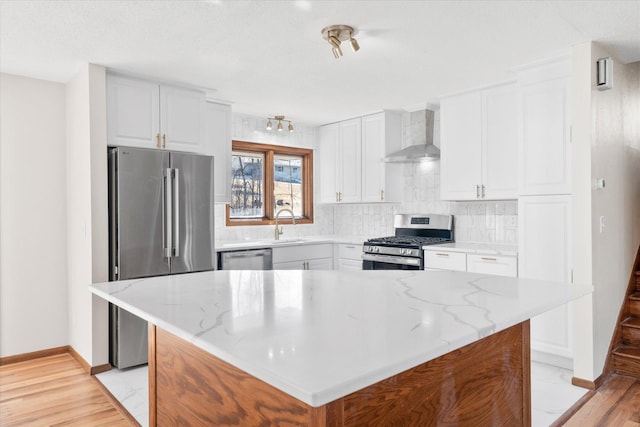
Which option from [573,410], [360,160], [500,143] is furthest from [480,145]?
[573,410]

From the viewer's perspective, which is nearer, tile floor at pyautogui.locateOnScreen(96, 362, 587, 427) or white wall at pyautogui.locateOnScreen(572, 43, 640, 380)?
tile floor at pyautogui.locateOnScreen(96, 362, 587, 427)

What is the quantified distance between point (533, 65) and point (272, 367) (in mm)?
3283

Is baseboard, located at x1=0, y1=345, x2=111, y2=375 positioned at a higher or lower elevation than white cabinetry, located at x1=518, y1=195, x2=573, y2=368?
lower

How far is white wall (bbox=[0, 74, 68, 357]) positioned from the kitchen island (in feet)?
7.69

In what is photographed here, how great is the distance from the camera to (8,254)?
354 centimetres

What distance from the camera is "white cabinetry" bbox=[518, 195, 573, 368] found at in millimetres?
3119

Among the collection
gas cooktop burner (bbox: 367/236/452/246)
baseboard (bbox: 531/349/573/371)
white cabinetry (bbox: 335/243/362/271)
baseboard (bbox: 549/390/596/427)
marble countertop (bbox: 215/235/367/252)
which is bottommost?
baseboard (bbox: 549/390/596/427)

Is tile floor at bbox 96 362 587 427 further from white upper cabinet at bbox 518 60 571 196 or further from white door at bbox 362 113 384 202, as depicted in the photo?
white door at bbox 362 113 384 202

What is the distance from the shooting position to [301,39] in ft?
9.16

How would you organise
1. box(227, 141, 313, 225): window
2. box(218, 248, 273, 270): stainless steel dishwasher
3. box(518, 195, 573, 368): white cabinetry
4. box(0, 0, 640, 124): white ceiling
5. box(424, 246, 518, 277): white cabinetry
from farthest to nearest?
box(227, 141, 313, 225): window → box(218, 248, 273, 270): stainless steel dishwasher → box(424, 246, 518, 277): white cabinetry → box(518, 195, 573, 368): white cabinetry → box(0, 0, 640, 124): white ceiling

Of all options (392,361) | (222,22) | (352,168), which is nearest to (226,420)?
(392,361)

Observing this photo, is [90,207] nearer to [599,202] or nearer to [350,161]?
[350,161]

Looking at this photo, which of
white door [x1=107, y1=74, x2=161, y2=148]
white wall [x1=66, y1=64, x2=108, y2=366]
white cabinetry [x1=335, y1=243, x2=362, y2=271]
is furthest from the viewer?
white cabinetry [x1=335, y1=243, x2=362, y2=271]

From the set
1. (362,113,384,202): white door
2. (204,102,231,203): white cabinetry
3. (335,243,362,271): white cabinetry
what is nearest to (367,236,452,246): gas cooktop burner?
(335,243,362,271): white cabinetry
